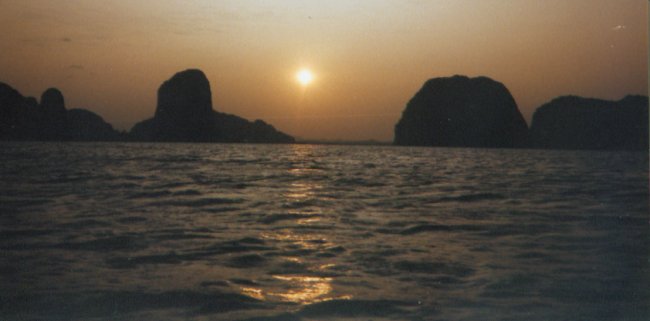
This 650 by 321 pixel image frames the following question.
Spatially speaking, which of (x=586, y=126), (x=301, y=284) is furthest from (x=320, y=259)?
(x=586, y=126)

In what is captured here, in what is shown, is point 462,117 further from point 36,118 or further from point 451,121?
point 36,118

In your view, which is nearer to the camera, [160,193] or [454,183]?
[160,193]

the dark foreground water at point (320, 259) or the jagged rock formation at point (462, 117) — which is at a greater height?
the jagged rock formation at point (462, 117)

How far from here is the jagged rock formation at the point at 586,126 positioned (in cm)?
11769

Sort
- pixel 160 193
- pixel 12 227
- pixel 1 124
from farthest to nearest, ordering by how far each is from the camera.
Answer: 1. pixel 1 124
2. pixel 160 193
3. pixel 12 227

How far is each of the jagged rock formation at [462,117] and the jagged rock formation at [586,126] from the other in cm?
628

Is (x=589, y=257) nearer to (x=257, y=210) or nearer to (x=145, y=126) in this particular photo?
(x=257, y=210)

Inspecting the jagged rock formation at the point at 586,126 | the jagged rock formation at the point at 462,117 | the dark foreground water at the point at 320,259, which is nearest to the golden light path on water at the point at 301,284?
the dark foreground water at the point at 320,259

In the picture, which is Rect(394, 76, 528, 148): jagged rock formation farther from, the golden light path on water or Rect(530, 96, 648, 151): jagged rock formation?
the golden light path on water

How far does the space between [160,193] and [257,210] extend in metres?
5.24

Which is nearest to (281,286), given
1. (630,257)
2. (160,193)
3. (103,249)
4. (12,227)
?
(103,249)

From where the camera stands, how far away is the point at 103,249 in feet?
27.7

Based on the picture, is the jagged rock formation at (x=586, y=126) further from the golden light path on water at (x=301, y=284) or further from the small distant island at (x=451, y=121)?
the golden light path on water at (x=301, y=284)

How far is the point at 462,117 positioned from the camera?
17225 cm
